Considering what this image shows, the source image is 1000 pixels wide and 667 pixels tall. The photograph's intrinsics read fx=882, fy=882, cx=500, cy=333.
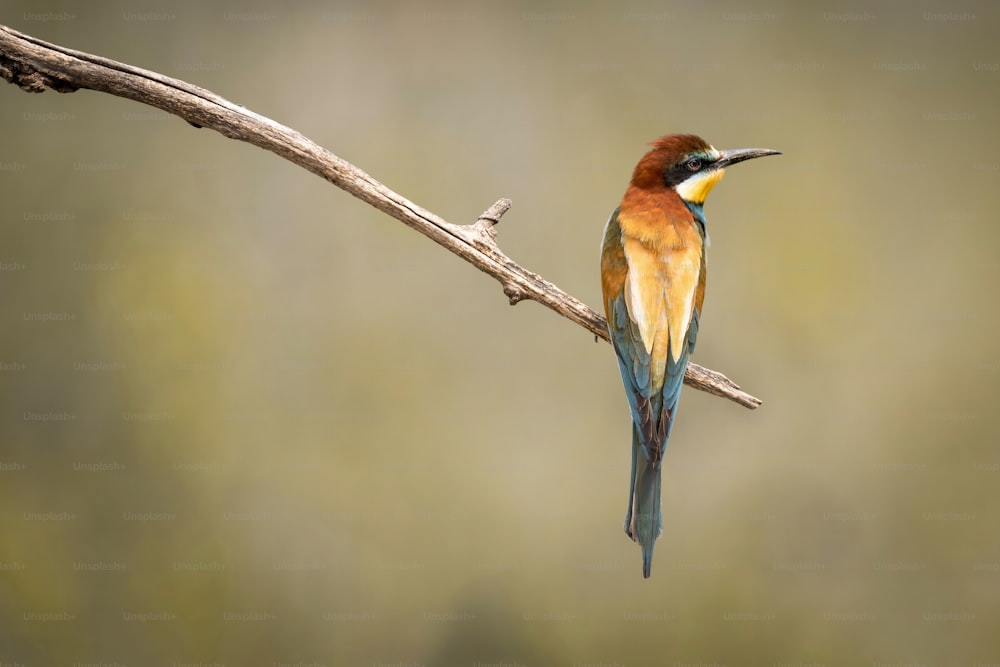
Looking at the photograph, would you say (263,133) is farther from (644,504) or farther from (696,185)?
(644,504)

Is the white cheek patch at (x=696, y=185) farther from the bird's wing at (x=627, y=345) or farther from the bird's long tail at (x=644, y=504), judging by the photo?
the bird's long tail at (x=644, y=504)

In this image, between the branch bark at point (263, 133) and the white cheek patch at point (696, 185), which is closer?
the branch bark at point (263, 133)

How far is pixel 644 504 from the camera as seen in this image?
2.09 meters

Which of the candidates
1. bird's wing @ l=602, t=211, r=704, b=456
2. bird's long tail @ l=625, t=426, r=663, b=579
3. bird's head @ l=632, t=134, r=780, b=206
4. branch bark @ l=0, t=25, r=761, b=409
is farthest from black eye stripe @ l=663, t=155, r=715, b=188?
bird's long tail @ l=625, t=426, r=663, b=579

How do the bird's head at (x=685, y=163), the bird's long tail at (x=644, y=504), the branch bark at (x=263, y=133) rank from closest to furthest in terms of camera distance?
1. the branch bark at (x=263, y=133)
2. the bird's long tail at (x=644, y=504)
3. the bird's head at (x=685, y=163)

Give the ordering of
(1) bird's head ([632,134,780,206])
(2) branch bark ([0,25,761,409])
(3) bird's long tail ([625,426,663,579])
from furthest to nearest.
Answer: (1) bird's head ([632,134,780,206]) → (3) bird's long tail ([625,426,663,579]) → (2) branch bark ([0,25,761,409])

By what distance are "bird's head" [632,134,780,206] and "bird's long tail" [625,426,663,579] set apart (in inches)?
27.1

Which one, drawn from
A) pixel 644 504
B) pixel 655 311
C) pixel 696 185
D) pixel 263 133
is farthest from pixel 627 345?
pixel 263 133

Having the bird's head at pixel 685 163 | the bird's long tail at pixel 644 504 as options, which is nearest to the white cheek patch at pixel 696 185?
the bird's head at pixel 685 163

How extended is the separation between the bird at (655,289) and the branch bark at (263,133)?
0.10 m

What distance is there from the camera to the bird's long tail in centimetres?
208

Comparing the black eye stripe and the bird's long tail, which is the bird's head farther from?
the bird's long tail

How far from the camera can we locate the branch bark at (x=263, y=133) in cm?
198

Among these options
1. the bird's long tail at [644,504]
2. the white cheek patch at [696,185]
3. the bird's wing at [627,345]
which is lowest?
the bird's long tail at [644,504]
